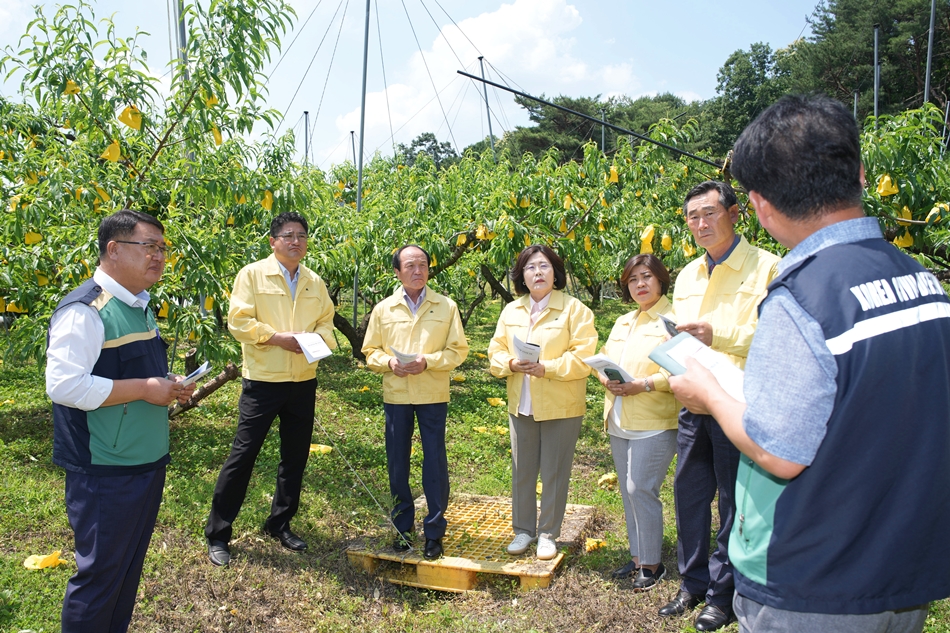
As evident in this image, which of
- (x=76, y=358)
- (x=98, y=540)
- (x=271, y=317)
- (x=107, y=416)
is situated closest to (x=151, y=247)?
(x=76, y=358)

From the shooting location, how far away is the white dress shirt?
2.45 m

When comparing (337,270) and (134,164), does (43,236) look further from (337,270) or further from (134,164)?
(337,270)

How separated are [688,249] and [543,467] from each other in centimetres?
273

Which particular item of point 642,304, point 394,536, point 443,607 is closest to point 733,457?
point 642,304

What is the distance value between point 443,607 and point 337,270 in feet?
15.3

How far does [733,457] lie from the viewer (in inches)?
119

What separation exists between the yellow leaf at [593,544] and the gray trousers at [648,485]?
1.43 feet

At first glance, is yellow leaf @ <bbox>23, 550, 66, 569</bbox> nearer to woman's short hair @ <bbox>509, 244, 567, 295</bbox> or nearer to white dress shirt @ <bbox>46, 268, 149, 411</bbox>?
white dress shirt @ <bbox>46, 268, 149, 411</bbox>

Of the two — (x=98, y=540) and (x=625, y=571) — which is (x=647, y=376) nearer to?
(x=625, y=571)

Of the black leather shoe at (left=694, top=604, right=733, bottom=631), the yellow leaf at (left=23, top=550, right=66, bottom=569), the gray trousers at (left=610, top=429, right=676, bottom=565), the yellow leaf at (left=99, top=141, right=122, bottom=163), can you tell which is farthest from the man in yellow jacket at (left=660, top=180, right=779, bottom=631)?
the yellow leaf at (left=99, top=141, right=122, bottom=163)

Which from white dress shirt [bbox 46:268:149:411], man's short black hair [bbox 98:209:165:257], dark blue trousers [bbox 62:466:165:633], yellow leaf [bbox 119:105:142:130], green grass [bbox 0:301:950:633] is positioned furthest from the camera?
yellow leaf [bbox 119:105:142:130]

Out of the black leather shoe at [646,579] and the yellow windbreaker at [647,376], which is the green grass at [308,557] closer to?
the black leather shoe at [646,579]

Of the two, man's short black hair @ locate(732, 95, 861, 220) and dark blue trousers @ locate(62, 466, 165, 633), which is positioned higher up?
man's short black hair @ locate(732, 95, 861, 220)

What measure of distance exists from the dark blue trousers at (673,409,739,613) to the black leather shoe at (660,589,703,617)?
0.09 feet
